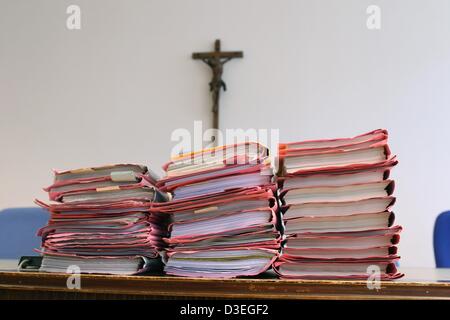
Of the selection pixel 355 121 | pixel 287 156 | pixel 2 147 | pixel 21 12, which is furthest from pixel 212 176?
pixel 21 12

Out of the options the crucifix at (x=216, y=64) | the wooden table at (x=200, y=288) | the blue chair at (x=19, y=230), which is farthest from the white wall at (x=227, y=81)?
the wooden table at (x=200, y=288)

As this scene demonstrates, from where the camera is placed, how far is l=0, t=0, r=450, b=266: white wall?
9.16 ft

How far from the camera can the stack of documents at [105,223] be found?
807 mm

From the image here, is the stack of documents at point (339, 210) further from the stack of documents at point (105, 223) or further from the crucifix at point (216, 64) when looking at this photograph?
the crucifix at point (216, 64)

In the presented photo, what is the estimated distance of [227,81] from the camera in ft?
9.80

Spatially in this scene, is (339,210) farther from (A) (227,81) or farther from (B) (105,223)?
(A) (227,81)

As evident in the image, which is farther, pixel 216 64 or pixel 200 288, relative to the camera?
pixel 216 64

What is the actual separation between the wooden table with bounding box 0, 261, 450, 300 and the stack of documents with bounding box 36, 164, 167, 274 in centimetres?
8

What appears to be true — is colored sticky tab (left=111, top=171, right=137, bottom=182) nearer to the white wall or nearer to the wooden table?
the wooden table

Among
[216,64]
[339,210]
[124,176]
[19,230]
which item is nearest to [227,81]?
[216,64]

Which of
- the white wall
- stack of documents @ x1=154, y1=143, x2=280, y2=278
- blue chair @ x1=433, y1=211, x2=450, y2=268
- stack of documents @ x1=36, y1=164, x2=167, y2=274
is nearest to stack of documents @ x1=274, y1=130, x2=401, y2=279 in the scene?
stack of documents @ x1=154, y1=143, x2=280, y2=278

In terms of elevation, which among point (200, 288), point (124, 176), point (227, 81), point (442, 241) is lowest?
point (442, 241)

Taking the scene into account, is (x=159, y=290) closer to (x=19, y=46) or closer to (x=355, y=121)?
(x=355, y=121)

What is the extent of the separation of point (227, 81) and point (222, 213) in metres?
2.27
